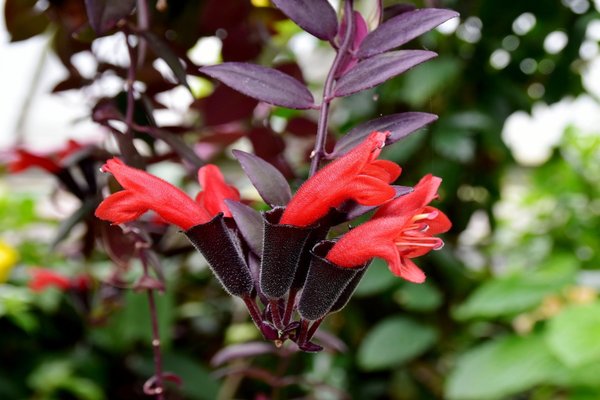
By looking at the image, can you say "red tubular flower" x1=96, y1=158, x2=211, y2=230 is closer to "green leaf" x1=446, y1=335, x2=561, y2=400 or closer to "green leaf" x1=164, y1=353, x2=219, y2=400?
"green leaf" x1=164, y1=353, x2=219, y2=400

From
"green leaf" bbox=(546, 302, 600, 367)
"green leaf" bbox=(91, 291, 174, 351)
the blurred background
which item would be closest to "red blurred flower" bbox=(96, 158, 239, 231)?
the blurred background

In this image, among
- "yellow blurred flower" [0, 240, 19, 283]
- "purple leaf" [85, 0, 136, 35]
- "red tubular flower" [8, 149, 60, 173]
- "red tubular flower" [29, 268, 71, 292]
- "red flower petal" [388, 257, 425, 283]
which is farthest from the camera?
"yellow blurred flower" [0, 240, 19, 283]

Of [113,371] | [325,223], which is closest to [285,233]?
[325,223]

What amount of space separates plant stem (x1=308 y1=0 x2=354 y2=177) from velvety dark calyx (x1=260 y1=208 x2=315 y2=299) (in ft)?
0.09

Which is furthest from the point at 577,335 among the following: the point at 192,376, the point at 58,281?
the point at 58,281

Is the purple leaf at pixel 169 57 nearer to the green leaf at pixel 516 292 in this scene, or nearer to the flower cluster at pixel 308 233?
the flower cluster at pixel 308 233

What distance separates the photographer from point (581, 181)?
123 centimetres

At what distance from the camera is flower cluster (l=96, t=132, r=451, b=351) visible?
8.7 inches

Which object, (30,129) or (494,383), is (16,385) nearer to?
(494,383)

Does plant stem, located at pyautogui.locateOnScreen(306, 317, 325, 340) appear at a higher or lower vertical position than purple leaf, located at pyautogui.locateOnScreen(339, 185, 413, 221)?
lower

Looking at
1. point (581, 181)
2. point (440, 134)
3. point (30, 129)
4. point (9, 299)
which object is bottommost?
point (30, 129)

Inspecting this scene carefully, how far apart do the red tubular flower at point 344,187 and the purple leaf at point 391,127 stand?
0.06 ft

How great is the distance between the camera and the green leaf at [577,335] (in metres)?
0.87

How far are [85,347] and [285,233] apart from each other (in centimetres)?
95
